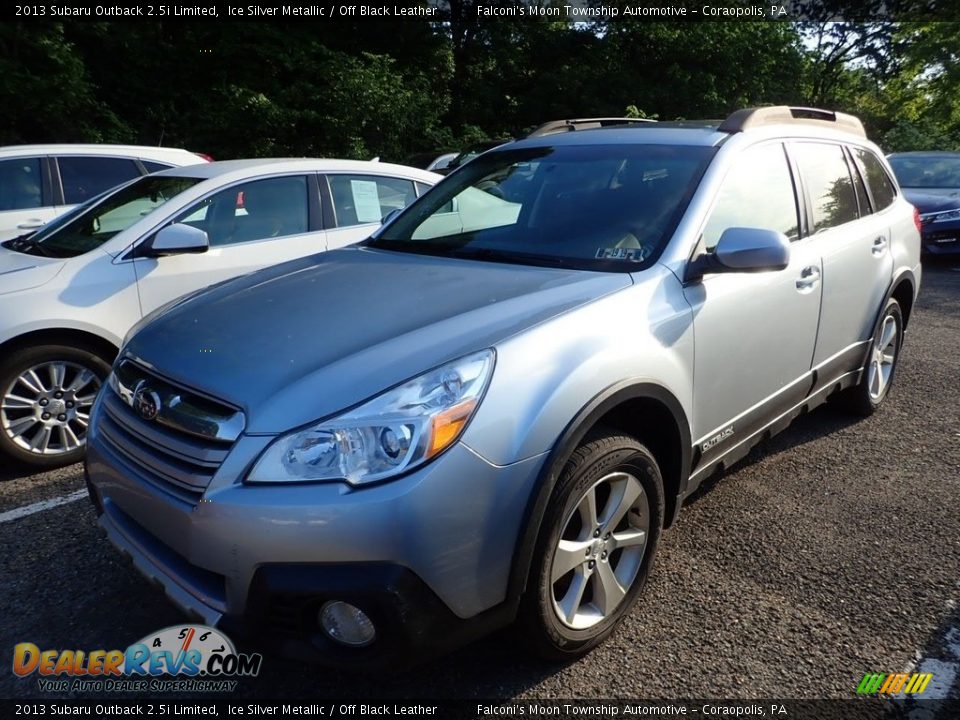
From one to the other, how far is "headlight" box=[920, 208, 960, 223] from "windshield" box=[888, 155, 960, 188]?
1130mm

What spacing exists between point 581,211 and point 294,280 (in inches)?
46.6

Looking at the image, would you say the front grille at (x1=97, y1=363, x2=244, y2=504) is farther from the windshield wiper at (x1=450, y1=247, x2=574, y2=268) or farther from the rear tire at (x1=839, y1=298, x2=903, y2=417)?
the rear tire at (x1=839, y1=298, x2=903, y2=417)

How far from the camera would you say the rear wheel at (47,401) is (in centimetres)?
373

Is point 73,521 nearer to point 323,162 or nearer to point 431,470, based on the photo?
point 431,470

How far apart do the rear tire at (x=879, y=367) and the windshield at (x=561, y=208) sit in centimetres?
200

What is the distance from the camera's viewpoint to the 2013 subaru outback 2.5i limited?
1891mm

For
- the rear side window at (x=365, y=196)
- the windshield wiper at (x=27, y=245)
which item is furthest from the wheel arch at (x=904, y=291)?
the windshield wiper at (x=27, y=245)

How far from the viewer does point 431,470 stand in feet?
6.12

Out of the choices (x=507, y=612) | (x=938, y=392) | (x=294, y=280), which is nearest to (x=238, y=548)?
(x=507, y=612)

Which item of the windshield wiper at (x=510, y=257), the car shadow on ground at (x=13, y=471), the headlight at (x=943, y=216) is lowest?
the car shadow on ground at (x=13, y=471)

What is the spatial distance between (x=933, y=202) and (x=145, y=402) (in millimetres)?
11272

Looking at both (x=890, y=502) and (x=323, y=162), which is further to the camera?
(x=323, y=162)

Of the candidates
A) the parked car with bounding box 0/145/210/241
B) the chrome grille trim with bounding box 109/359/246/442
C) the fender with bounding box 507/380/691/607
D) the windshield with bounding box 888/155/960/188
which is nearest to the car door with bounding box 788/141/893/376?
the fender with bounding box 507/380/691/607

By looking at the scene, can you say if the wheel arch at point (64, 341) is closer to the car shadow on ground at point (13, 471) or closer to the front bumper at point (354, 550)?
the car shadow on ground at point (13, 471)
